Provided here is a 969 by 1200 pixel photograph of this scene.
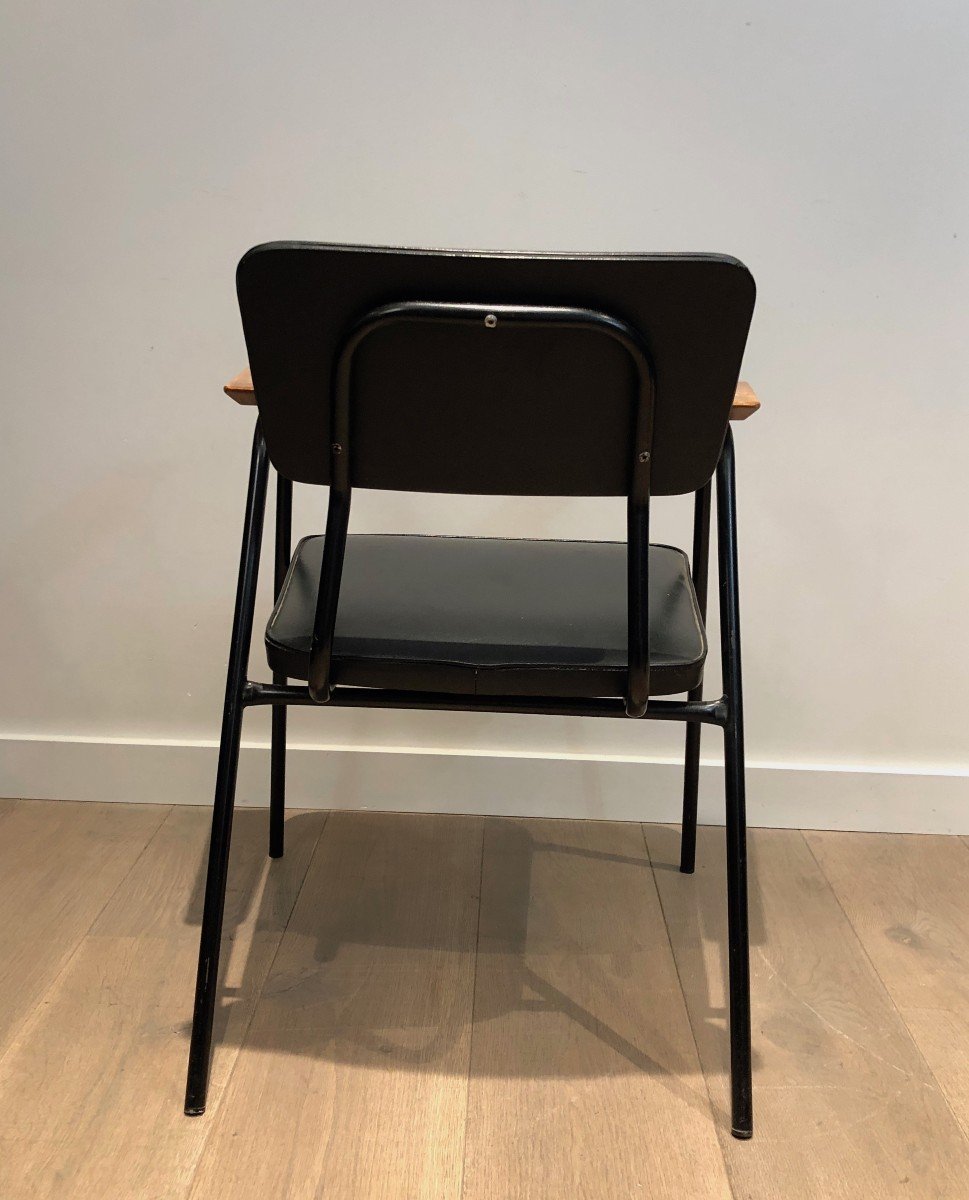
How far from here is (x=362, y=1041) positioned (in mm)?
1087

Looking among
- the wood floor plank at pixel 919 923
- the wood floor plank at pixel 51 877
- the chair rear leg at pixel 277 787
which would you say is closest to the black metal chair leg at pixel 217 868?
the wood floor plank at pixel 51 877

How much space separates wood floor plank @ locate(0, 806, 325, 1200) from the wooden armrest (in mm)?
670

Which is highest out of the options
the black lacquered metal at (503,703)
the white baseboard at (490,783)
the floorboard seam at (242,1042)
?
the black lacquered metal at (503,703)

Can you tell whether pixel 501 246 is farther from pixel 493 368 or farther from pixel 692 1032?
pixel 692 1032

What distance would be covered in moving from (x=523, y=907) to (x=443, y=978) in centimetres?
18

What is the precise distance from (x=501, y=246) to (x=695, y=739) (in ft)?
2.31

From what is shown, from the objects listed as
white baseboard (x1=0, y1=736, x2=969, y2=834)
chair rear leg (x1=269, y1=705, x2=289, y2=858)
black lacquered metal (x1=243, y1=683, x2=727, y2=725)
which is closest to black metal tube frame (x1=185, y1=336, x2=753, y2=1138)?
black lacquered metal (x1=243, y1=683, x2=727, y2=725)

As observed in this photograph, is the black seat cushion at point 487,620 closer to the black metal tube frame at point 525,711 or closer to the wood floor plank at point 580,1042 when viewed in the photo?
the black metal tube frame at point 525,711

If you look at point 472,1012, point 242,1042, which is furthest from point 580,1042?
point 242,1042

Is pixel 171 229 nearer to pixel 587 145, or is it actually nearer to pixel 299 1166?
pixel 587 145

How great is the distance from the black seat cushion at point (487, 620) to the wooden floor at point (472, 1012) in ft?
1.39

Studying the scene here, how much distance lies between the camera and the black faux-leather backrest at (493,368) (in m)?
0.74

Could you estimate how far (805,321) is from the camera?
1.36 metres

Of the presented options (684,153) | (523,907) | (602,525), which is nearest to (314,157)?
(684,153)
